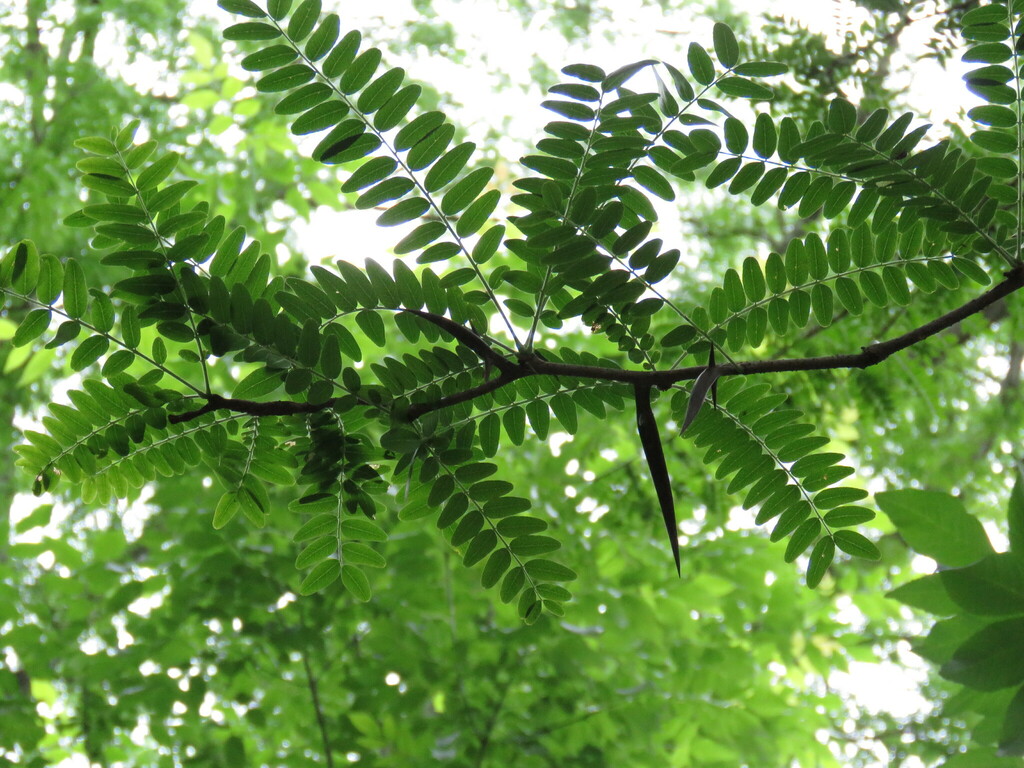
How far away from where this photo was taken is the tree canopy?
70 cm

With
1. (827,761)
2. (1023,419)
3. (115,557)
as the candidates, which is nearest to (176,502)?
(115,557)

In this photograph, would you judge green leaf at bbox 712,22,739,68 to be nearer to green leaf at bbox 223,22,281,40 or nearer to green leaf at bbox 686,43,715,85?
green leaf at bbox 686,43,715,85

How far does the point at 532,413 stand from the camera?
0.81 meters

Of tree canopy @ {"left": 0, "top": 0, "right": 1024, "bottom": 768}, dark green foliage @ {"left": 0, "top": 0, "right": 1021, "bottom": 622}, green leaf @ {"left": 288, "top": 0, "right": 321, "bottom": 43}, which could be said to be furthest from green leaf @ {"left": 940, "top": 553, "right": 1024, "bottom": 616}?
green leaf @ {"left": 288, "top": 0, "right": 321, "bottom": 43}

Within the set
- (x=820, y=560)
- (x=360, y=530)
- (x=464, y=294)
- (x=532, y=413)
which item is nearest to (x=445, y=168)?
(x=464, y=294)

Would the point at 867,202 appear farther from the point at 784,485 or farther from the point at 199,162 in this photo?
the point at 199,162

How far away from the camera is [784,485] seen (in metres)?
0.81

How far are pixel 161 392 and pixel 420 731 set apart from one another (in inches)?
64.0

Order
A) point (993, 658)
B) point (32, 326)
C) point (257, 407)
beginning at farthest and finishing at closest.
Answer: point (993, 658)
point (32, 326)
point (257, 407)

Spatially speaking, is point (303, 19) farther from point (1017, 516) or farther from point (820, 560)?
point (1017, 516)

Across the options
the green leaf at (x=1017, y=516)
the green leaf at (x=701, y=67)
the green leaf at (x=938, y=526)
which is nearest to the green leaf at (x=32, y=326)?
the green leaf at (x=701, y=67)

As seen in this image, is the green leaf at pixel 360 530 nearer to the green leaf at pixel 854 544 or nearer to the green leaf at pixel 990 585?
the green leaf at pixel 854 544

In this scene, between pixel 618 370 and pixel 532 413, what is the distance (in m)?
0.19

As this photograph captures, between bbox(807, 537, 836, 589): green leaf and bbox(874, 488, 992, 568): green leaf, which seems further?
bbox(874, 488, 992, 568): green leaf
